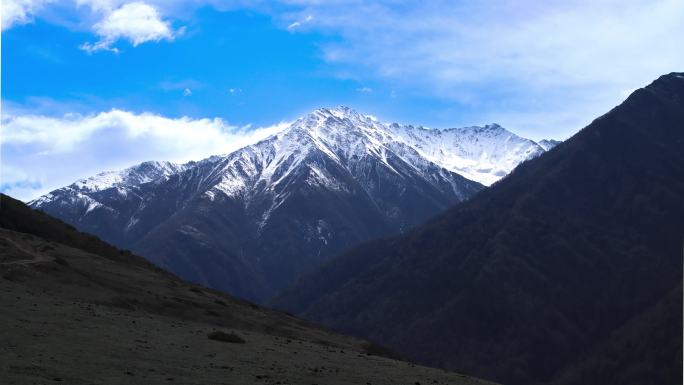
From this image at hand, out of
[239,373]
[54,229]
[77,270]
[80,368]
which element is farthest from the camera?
[54,229]

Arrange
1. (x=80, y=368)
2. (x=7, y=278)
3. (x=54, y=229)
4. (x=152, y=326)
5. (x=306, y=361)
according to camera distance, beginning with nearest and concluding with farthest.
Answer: (x=80, y=368) → (x=306, y=361) → (x=152, y=326) → (x=7, y=278) → (x=54, y=229)

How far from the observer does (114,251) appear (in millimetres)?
109875

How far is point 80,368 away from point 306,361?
16.8m

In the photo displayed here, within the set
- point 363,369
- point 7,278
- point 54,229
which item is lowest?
point 363,369

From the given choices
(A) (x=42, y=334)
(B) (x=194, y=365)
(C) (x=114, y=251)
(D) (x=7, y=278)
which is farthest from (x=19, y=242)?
(B) (x=194, y=365)

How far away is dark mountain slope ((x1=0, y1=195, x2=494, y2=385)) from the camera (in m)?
38.0

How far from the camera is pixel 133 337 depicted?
156 feet

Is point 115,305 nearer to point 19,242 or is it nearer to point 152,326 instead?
point 152,326

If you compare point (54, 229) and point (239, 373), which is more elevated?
point (54, 229)

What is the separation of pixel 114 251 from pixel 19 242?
30134mm

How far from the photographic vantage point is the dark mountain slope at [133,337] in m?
38.0

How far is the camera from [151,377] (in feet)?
121

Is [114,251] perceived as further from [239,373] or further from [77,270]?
[239,373]

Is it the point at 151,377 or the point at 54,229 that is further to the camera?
the point at 54,229
